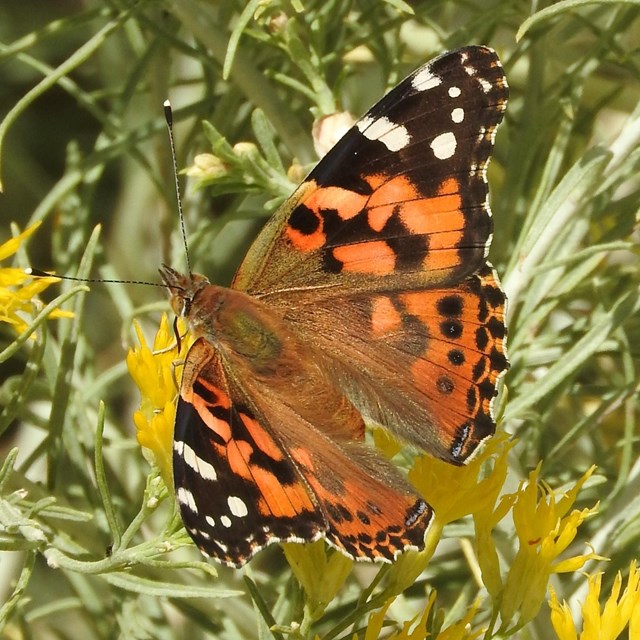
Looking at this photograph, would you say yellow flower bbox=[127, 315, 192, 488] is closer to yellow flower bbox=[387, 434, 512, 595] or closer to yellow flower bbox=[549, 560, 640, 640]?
yellow flower bbox=[387, 434, 512, 595]

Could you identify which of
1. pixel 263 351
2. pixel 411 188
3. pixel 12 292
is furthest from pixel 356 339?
pixel 12 292

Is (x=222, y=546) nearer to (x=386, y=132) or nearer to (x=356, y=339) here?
(x=356, y=339)

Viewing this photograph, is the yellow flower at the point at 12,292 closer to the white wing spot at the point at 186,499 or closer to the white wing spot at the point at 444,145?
the white wing spot at the point at 186,499

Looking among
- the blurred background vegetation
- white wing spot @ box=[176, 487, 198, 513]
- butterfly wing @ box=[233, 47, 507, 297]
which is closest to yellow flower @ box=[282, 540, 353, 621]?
the blurred background vegetation

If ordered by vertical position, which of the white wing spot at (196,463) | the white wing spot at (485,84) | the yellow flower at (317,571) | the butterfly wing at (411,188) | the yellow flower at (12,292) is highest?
the white wing spot at (485,84)

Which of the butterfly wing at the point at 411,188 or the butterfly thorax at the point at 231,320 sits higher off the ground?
the butterfly wing at the point at 411,188

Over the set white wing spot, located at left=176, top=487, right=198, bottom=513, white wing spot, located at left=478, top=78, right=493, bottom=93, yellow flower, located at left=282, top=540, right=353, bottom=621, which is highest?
white wing spot, located at left=478, top=78, right=493, bottom=93

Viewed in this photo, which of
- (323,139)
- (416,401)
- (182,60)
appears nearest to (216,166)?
(323,139)

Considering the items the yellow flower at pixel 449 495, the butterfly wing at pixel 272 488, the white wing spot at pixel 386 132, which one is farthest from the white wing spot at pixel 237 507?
the white wing spot at pixel 386 132

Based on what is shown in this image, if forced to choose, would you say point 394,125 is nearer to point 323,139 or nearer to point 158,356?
point 323,139
